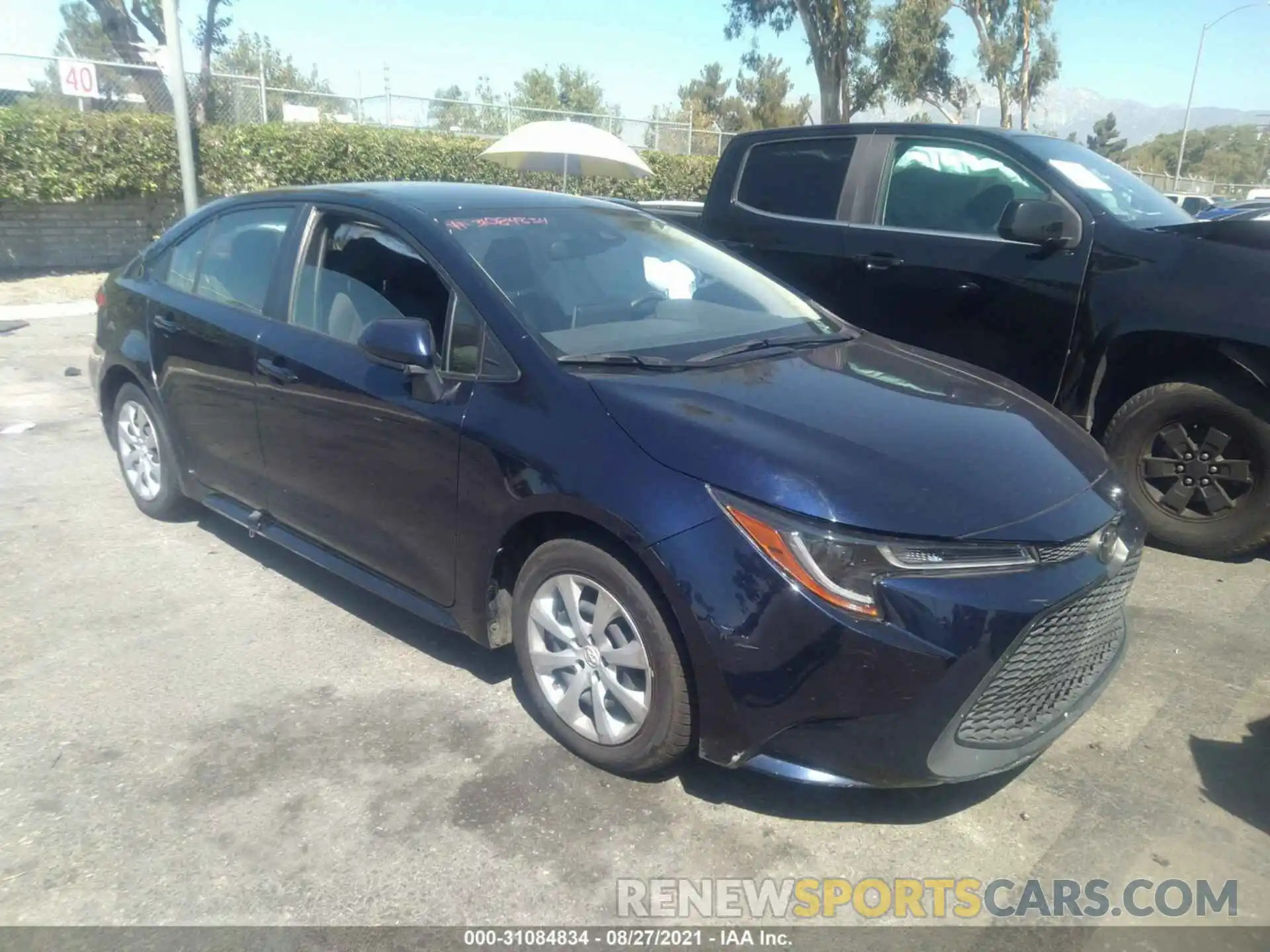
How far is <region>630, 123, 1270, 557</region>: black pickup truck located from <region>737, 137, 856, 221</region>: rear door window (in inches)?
0.4

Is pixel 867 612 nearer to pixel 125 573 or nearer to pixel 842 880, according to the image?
pixel 842 880

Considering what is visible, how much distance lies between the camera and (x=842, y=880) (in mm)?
2604

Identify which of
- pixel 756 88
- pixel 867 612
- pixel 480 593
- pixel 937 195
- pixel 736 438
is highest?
Result: pixel 756 88

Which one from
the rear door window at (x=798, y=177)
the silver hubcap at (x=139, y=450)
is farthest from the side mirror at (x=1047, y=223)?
the silver hubcap at (x=139, y=450)

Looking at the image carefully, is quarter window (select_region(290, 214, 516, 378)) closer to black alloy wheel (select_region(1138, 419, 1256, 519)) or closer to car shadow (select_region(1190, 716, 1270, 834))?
car shadow (select_region(1190, 716, 1270, 834))

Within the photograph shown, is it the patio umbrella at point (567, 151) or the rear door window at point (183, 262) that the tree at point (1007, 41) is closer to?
the patio umbrella at point (567, 151)

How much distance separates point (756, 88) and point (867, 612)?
53192mm

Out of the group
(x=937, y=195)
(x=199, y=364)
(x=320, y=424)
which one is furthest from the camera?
(x=937, y=195)

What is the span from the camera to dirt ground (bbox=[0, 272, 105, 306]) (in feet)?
39.3

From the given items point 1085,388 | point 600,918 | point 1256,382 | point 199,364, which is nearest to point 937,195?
point 1085,388

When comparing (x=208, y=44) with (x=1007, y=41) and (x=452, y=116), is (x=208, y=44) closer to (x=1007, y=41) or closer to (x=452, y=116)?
(x=452, y=116)

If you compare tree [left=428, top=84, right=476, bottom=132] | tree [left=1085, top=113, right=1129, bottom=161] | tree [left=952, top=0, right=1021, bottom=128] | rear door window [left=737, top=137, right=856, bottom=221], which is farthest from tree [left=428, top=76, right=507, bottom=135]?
tree [left=1085, top=113, right=1129, bottom=161]

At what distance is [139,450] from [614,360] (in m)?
3.08

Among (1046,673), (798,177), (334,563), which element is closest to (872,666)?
(1046,673)
